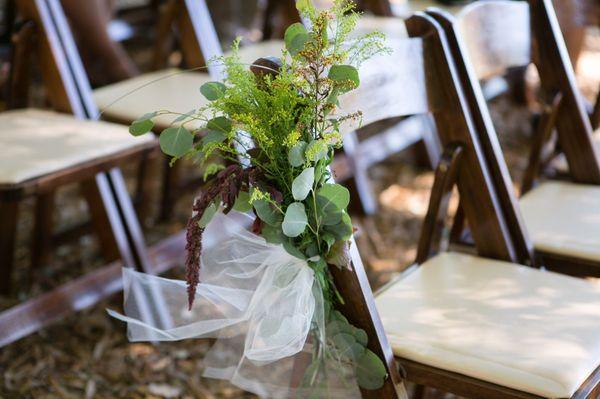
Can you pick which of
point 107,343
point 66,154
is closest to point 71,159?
point 66,154

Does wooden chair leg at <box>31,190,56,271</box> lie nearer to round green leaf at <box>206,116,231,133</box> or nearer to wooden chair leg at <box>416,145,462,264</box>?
wooden chair leg at <box>416,145,462,264</box>

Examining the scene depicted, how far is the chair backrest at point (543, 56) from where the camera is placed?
1910 mm

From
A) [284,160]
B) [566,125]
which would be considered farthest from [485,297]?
[566,125]

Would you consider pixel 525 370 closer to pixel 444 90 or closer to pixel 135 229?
pixel 444 90

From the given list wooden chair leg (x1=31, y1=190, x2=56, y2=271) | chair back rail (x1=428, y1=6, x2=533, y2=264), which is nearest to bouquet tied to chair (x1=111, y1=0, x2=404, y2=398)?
chair back rail (x1=428, y1=6, x2=533, y2=264)

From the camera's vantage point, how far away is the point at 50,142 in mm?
2039

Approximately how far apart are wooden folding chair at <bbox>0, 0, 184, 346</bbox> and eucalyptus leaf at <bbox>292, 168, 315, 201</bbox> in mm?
903

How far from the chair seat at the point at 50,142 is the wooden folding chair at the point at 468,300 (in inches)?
29.7

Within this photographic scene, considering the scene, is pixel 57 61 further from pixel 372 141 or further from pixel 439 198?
pixel 372 141

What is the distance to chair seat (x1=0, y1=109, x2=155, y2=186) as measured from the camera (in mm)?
1880

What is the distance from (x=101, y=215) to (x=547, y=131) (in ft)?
3.82

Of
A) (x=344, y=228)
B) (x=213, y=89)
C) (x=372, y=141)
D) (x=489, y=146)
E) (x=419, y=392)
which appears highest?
(x=213, y=89)

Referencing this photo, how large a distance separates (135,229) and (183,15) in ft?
2.25

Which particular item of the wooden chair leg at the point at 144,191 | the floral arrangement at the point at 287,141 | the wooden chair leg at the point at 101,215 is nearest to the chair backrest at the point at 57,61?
the wooden chair leg at the point at 101,215
